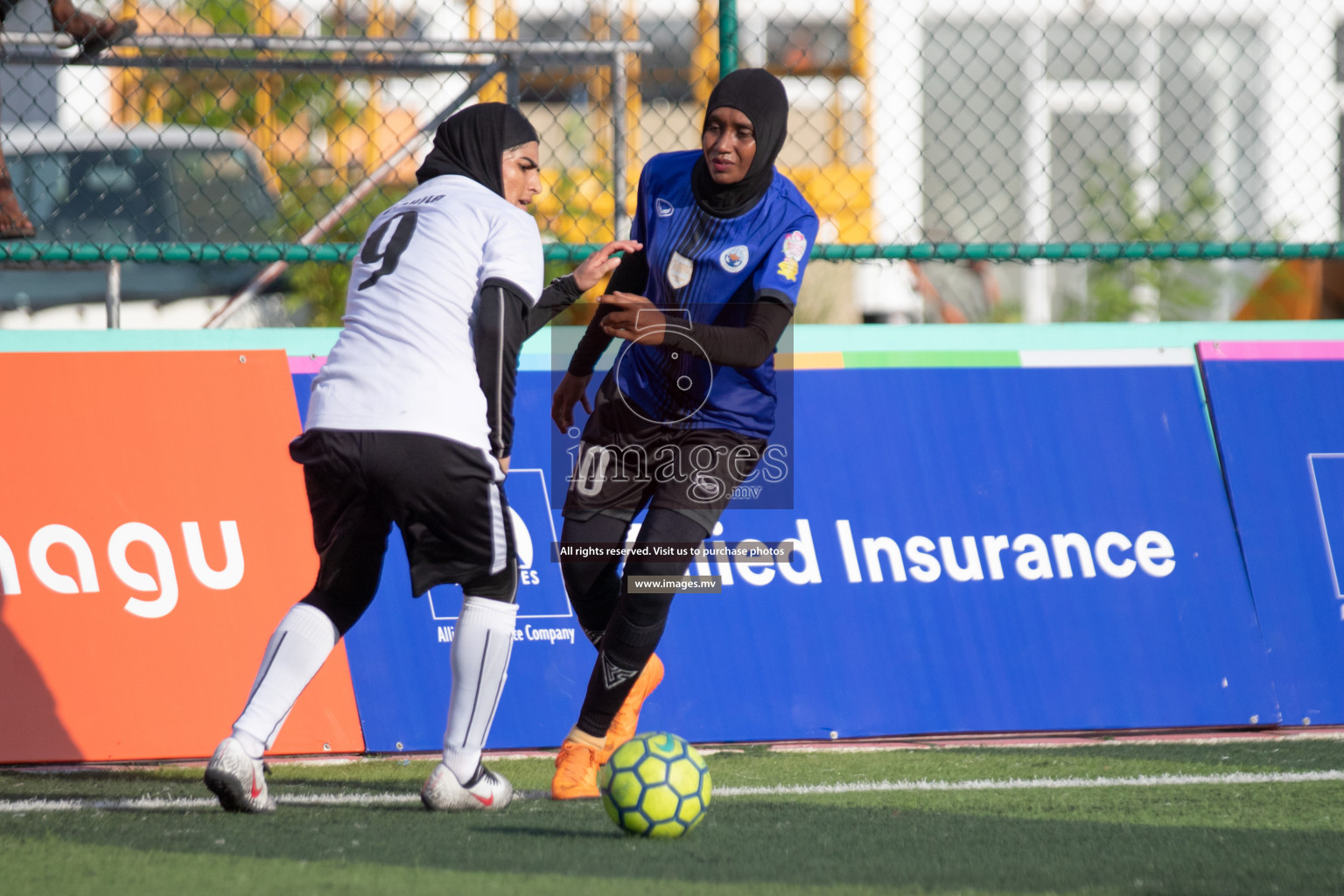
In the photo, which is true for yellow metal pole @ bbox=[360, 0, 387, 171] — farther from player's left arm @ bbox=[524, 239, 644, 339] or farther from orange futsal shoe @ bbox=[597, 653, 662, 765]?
orange futsal shoe @ bbox=[597, 653, 662, 765]

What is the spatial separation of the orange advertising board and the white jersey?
1.19 meters

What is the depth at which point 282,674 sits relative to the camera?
11.8ft

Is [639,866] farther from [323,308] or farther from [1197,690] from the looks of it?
[323,308]

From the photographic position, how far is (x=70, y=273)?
8117 millimetres

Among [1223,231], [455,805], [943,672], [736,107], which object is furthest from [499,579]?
[1223,231]

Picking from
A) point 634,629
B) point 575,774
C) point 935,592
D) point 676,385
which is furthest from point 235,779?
point 935,592

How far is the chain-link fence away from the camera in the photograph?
6176 mm

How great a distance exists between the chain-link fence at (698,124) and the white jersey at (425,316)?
5.57ft

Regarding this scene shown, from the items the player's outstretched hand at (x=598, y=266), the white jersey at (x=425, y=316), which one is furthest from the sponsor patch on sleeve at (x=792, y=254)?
the white jersey at (x=425, y=316)

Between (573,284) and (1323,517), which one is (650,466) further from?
(1323,517)

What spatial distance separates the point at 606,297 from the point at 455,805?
1.47 m

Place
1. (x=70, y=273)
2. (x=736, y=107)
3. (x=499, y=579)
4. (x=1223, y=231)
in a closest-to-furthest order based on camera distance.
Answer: (x=499, y=579) < (x=736, y=107) < (x=70, y=273) < (x=1223, y=231)

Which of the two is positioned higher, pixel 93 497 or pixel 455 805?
pixel 93 497

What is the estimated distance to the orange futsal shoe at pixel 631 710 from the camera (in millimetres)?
4090
